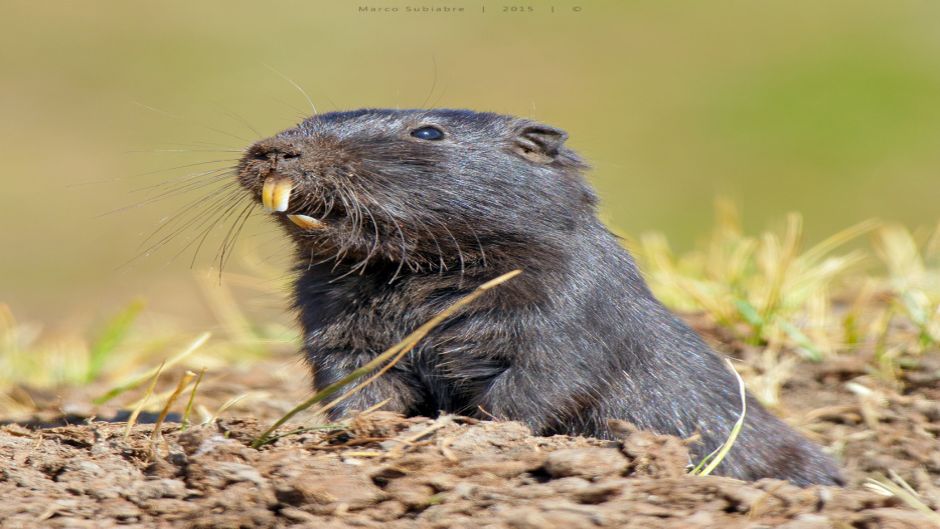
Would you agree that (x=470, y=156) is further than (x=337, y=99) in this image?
No

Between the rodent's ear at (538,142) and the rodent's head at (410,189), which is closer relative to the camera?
the rodent's head at (410,189)

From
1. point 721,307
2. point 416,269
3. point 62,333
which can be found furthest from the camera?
point 62,333

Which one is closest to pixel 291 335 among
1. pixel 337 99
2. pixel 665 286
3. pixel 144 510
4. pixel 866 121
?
pixel 665 286

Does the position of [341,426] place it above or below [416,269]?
below

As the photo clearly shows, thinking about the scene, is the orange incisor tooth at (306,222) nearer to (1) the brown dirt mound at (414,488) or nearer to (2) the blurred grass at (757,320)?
(1) the brown dirt mound at (414,488)

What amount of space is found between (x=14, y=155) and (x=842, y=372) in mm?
12945

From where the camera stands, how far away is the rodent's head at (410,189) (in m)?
4.03

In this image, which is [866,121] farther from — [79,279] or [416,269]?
[416,269]

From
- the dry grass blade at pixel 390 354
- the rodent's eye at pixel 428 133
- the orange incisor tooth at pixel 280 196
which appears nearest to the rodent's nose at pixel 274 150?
the orange incisor tooth at pixel 280 196

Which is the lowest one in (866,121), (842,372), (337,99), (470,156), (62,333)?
(62,333)

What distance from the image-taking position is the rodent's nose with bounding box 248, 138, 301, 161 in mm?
4020

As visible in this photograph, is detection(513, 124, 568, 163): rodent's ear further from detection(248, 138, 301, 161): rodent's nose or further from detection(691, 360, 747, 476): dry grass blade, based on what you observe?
detection(691, 360, 747, 476): dry grass blade

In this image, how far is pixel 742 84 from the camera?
722 inches

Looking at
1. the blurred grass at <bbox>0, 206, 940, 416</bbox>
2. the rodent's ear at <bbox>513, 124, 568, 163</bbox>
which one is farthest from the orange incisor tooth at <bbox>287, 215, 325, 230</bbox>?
the blurred grass at <bbox>0, 206, 940, 416</bbox>
